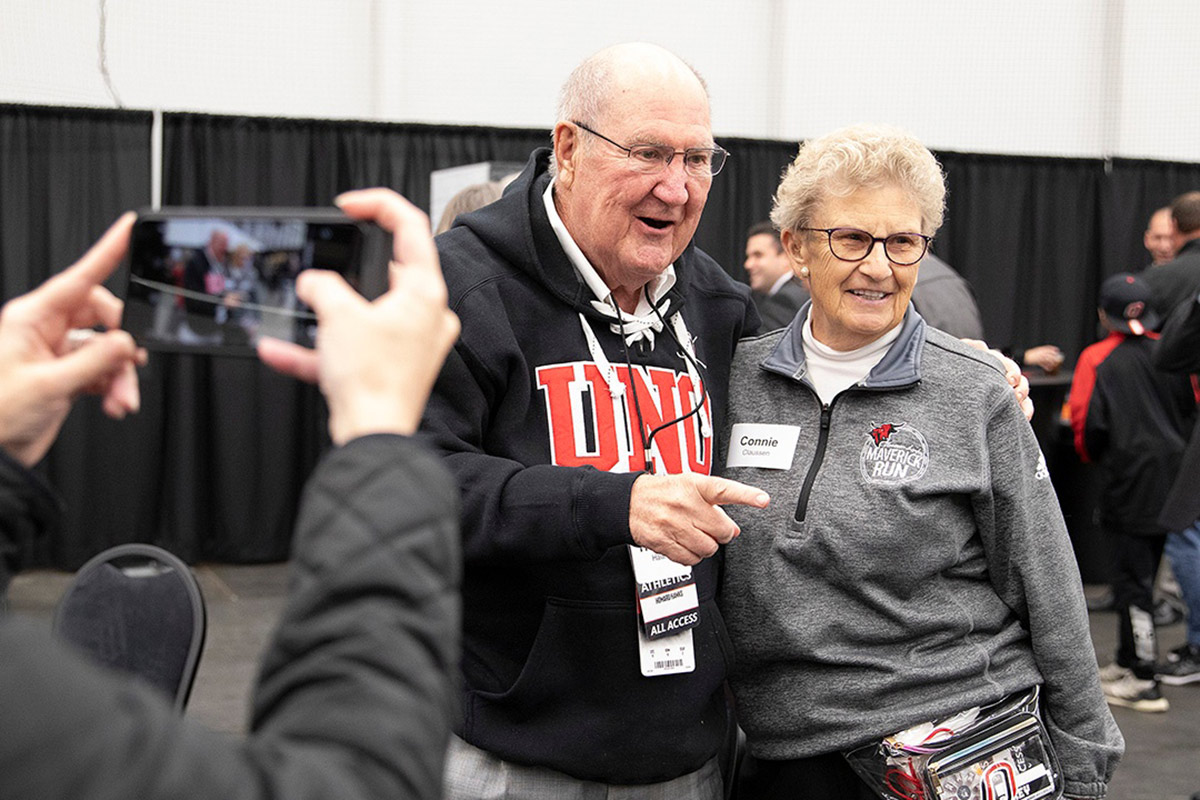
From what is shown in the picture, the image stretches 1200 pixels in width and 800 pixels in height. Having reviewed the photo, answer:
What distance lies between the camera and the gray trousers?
5.45 ft

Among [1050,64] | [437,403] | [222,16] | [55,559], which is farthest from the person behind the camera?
[1050,64]

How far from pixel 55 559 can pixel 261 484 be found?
125 centimetres

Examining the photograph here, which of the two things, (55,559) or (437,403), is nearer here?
(437,403)

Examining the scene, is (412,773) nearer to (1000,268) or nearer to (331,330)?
(331,330)

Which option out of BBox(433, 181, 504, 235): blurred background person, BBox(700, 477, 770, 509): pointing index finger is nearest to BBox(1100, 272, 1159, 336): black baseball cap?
BBox(433, 181, 504, 235): blurred background person

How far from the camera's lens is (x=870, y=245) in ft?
6.04

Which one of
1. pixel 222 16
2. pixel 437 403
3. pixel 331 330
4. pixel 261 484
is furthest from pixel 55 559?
pixel 331 330

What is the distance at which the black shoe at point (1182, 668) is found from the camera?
5.21 m

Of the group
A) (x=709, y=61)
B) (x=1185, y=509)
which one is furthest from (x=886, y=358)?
(x=709, y=61)

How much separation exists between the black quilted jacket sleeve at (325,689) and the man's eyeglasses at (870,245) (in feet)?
3.91

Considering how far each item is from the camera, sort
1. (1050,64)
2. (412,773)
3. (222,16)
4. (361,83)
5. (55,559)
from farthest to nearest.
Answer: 1. (1050,64)
2. (361,83)
3. (222,16)
4. (55,559)
5. (412,773)

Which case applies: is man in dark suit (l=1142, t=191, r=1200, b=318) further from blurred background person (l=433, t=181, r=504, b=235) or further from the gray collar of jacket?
the gray collar of jacket

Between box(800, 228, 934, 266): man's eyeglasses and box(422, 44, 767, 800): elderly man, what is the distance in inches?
9.2

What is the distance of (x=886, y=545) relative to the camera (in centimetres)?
170
